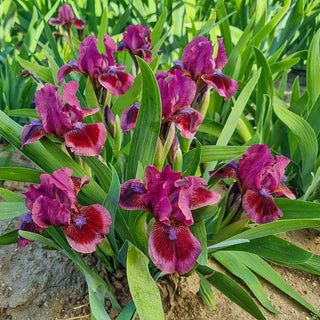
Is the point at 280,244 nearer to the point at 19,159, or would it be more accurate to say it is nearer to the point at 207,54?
the point at 207,54

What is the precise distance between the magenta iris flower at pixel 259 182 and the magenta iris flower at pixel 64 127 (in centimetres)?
40

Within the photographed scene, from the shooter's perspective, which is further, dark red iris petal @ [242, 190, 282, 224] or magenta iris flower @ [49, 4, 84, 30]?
magenta iris flower @ [49, 4, 84, 30]

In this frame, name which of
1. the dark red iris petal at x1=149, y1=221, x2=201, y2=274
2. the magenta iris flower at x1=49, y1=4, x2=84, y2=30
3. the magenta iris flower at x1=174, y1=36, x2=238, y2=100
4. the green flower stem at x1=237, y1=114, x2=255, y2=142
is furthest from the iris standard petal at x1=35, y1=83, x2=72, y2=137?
the magenta iris flower at x1=49, y1=4, x2=84, y2=30

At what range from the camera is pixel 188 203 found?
0.91m

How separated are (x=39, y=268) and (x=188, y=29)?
6.55 feet

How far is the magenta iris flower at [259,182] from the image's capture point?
1001mm

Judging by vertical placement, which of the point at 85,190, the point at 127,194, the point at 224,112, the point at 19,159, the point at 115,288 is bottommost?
the point at 19,159

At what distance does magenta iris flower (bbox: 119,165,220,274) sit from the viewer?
0.88 metres

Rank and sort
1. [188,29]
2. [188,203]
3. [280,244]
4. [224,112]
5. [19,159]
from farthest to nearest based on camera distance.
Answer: [188,29] < [19,159] < [224,112] < [280,244] < [188,203]

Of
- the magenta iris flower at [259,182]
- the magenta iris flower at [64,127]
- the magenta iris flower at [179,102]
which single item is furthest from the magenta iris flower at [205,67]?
the magenta iris flower at [64,127]

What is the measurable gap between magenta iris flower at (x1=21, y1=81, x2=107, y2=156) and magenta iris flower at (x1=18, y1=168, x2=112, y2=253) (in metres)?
0.09

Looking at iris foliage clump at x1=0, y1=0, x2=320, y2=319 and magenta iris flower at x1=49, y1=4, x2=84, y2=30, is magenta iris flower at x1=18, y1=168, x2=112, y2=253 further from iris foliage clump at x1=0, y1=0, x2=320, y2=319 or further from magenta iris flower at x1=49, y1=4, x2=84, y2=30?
magenta iris flower at x1=49, y1=4, x2=84, y2=30

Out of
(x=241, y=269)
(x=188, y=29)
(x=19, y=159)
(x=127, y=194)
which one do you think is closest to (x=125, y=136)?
(x=127, y=194)

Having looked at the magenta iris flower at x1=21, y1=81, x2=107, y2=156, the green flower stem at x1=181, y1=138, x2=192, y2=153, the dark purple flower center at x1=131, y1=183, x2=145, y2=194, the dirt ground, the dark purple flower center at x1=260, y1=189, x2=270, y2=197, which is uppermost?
the magenta iris flower at x1=21, y1=81, x2=107, y2=156
